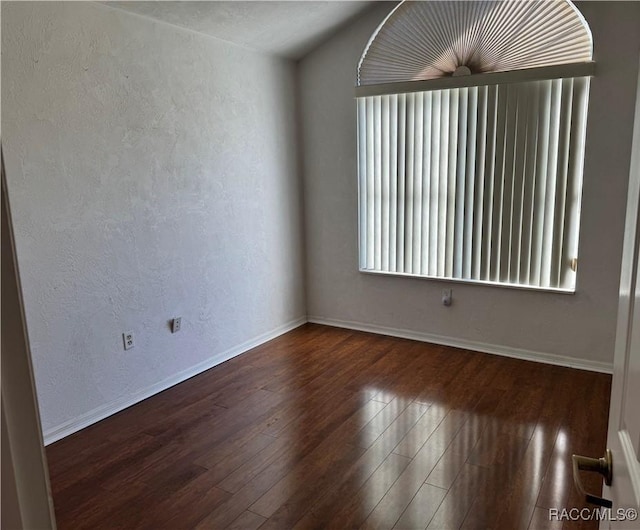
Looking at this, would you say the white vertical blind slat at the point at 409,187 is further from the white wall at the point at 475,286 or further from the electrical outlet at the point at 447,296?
the electrical outlet at the point at 447,296

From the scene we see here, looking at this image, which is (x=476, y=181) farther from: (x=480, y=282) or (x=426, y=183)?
(x=480, y=282)

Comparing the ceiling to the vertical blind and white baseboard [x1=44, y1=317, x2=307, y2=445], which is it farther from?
white baseboard [x1=44, y1=317, x2=307, y2=445]

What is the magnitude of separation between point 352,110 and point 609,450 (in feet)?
12.2

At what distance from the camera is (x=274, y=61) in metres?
4.20

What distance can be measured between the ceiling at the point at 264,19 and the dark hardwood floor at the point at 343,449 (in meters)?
2.46

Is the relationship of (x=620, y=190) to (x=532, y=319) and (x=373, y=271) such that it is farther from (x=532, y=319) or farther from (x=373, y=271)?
(x=373, y=271)

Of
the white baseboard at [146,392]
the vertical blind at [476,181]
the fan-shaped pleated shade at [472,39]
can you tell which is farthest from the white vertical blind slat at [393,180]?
the white baseboard at [146,392]

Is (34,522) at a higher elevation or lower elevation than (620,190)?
lower

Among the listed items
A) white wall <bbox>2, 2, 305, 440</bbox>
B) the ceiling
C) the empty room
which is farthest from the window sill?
the ceiling

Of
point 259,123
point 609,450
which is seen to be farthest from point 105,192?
Result: point 609,450

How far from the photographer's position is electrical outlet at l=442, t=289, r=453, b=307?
13.5ft

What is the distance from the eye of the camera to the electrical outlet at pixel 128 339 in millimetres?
3159

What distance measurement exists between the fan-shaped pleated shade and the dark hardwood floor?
225 centimetres

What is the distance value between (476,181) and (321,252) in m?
1.56
